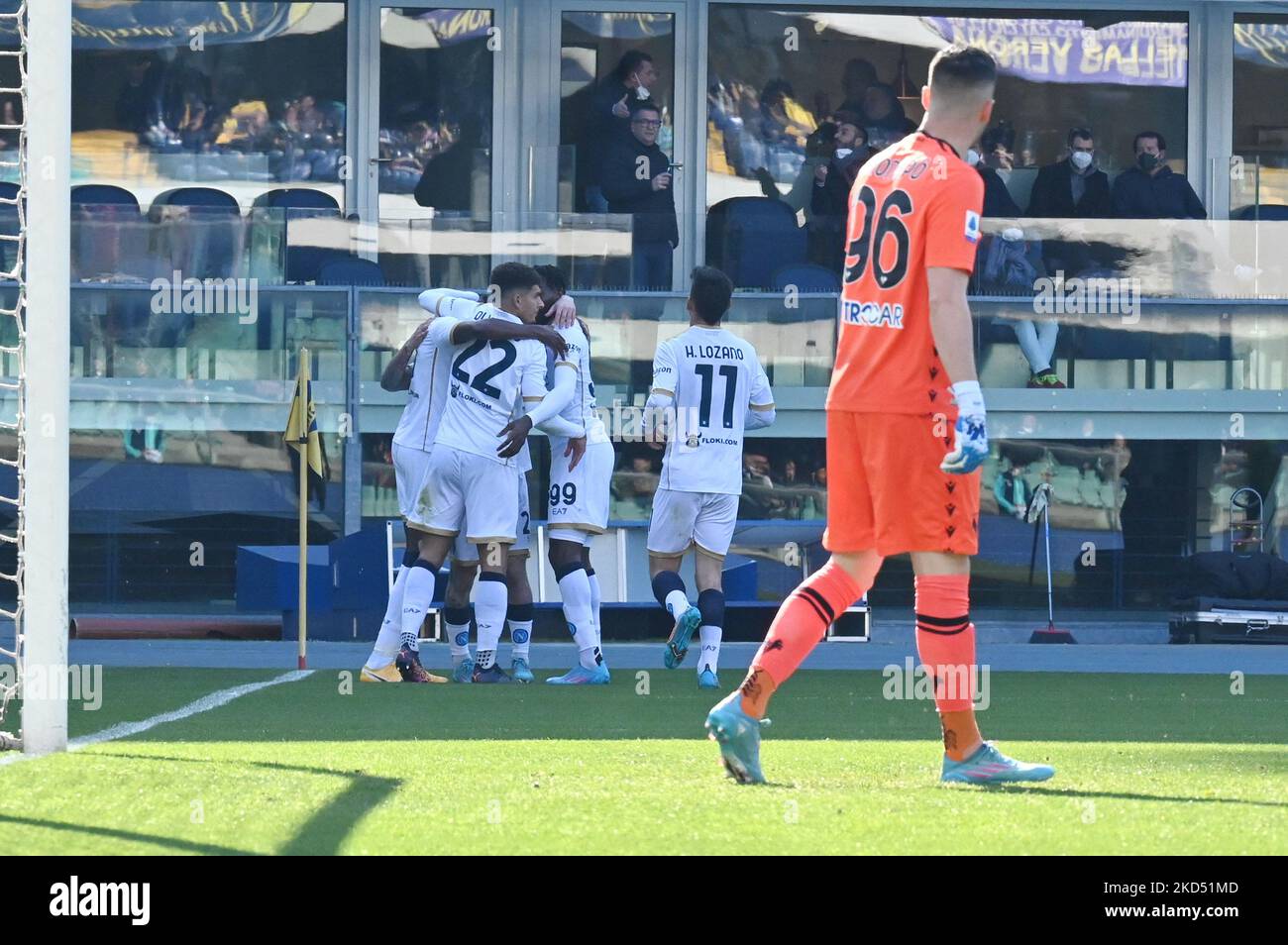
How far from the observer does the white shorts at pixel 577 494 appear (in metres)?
10.6

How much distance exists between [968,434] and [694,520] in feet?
16.9

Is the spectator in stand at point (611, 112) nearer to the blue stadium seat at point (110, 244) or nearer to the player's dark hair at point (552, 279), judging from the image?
the blue stadium seat at point (110, 244)

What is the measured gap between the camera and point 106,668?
10633 millimetres

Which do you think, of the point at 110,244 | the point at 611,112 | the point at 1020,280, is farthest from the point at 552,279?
the point at 611,112

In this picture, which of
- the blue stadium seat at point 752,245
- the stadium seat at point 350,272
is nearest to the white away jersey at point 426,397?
the stadium seat at point 350,272

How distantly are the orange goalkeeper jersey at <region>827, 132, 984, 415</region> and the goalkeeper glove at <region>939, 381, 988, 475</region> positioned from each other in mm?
157

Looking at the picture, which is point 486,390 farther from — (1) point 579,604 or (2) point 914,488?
(2) point 914,488

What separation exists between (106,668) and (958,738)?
6240mm

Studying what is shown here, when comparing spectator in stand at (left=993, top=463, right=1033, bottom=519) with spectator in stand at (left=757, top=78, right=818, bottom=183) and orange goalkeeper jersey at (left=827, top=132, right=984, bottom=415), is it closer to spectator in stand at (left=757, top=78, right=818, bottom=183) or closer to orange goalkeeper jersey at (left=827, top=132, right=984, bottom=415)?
spectator in stand at (left=757, top=78, right=818, bottom=183)

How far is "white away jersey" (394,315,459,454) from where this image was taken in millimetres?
10250

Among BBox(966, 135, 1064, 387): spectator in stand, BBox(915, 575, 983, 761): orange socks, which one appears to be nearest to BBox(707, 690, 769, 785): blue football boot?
BBox(915, 575, 983, 761): orange socks

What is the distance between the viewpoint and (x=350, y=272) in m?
16.6

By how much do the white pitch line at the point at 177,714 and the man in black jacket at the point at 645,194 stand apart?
25.0ft
